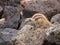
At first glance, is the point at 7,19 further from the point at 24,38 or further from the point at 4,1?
the point at 24,38

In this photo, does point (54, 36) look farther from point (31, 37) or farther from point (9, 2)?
point (9, 2)

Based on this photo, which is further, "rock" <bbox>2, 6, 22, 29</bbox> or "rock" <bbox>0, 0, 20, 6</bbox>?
"rock" <bbox>0, 0, 20, 6</bbox>

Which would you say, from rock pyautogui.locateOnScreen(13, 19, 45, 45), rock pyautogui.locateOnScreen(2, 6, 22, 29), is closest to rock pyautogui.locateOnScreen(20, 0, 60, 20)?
rock pyautogui.locateOnScreen(2, 6, 22, 29)

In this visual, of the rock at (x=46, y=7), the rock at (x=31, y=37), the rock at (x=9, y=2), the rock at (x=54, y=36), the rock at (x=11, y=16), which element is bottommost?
the rock at (x=9, y=2)

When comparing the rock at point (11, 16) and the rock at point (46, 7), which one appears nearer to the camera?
the rock at point (11, 16)

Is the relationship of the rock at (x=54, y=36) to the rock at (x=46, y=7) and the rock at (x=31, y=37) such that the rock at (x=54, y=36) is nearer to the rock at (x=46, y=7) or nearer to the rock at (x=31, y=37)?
the rock at (x=31, y=37)

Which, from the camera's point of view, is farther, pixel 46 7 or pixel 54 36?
pixel 46 7

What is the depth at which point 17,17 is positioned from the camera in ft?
18.1

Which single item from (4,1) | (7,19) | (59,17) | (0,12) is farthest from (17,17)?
(4,1)

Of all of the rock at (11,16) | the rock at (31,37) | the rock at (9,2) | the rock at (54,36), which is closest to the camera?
the rock at (54,36)

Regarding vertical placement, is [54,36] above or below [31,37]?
above

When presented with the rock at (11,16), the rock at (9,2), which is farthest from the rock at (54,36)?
the rock at (9,2)

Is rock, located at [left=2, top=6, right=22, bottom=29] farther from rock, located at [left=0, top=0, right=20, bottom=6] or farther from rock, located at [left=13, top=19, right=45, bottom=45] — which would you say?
rock, located at [left=13, top=19, right=45, bottom=45]

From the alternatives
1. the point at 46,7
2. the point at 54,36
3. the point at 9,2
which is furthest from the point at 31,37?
the point at 9,2
